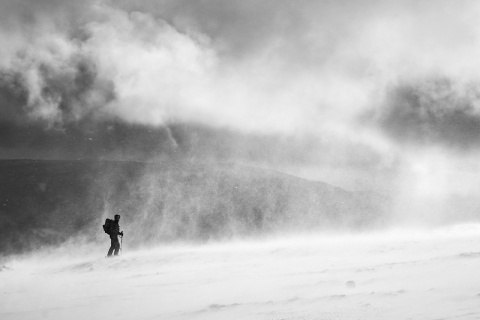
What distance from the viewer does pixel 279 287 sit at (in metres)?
7.67

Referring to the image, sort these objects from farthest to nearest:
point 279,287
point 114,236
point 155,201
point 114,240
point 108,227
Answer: point 155,201 < point 108,227 < point 114,236 < point 114,240 < point 279,287

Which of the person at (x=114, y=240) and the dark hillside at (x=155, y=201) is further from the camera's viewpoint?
the dark hillside at (x=155, y=201)

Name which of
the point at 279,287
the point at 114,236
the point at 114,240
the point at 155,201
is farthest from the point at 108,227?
the point at 155,201

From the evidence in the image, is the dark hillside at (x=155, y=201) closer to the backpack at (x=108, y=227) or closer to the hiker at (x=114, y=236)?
the backpack at (x=108, y=227)

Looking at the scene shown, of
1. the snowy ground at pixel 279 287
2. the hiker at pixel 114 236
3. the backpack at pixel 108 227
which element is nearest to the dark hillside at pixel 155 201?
the backpack at pixel 108 227

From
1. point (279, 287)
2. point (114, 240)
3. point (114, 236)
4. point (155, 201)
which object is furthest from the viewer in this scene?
point (155, 201)

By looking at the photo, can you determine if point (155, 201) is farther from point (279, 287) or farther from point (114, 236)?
point (279, 287)

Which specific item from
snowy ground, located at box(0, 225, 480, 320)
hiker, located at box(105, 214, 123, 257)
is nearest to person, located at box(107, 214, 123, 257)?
hiker, located at box(105, 214, 123, 257)

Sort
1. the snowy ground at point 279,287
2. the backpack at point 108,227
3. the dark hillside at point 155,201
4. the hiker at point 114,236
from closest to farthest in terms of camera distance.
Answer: the snowy ground at point 279,287
the hiker at point 114,236
the backpack at point 108,227
the dark hillside at point 155,201

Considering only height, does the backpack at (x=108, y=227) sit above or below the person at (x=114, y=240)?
above

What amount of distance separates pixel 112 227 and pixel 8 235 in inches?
3651

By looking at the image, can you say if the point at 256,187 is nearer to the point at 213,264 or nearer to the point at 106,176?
the point at 106,176

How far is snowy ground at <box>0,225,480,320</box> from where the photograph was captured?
19.0ft

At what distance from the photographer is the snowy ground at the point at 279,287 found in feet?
19.0
